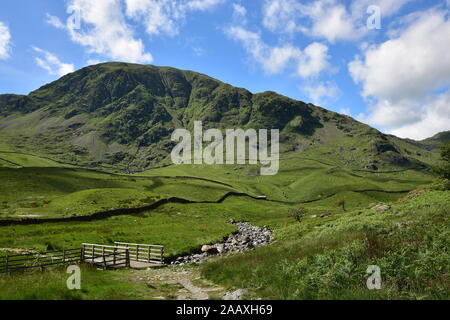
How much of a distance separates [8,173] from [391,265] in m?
115

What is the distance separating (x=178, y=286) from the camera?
2055 centimetres

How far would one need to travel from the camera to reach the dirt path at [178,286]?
17080 mm

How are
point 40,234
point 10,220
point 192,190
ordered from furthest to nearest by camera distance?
1. point 192,190
2. point 10,220
3. point 40,234

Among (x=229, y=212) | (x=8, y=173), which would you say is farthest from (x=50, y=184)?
(x=229, y=212)

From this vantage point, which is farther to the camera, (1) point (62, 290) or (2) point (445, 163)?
(2) point (445, 163)

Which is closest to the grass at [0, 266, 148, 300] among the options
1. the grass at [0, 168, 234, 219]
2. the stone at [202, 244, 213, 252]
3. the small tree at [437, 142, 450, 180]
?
the stone at [202, 244, 213, 252]

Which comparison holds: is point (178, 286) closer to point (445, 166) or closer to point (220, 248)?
point (220, 248)

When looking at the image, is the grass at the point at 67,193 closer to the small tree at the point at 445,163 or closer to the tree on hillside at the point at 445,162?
the small tree at the point at 445,163

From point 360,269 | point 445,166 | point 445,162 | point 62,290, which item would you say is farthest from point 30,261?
point 445,162

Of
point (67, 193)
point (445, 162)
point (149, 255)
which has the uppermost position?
point (445, 162)

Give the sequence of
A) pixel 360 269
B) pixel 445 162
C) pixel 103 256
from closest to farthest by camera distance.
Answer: pixel 360 269
pixel 103 256
pixel 445 162

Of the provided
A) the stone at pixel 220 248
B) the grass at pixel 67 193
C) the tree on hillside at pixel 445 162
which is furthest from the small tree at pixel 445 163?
the grass at pixel 67 193
